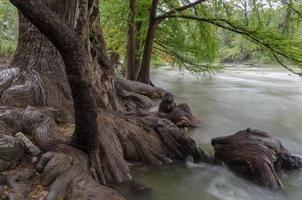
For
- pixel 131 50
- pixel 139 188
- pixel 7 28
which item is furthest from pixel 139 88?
pixel 7 28

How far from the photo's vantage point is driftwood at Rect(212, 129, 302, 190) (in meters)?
4.19

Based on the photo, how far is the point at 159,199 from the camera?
144 inches

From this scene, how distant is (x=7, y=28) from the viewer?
1678cm

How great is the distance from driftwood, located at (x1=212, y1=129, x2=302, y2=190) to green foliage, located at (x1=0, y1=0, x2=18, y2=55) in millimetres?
13611

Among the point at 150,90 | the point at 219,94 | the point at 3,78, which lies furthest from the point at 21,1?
the point at 219,94

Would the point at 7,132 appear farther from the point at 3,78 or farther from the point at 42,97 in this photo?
the point at 3,78

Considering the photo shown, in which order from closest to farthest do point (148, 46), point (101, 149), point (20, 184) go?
point (20, 184)
point (101, 149)
point (148, 46)

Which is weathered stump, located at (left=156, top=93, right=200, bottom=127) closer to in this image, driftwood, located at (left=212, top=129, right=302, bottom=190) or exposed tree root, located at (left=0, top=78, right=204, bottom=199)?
exposed tree root, located at (left=0, top=78, right=204, bottom=199)

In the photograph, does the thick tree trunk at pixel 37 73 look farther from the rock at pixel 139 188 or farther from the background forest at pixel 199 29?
the background forest at pixel 199 29

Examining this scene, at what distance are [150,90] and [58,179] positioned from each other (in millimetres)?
7367

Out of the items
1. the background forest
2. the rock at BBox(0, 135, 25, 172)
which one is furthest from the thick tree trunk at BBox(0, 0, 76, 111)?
the background forest

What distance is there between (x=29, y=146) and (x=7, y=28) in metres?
15.0

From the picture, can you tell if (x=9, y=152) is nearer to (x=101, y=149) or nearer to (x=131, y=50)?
(x=101, y=149)

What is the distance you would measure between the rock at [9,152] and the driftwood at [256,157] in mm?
2675
